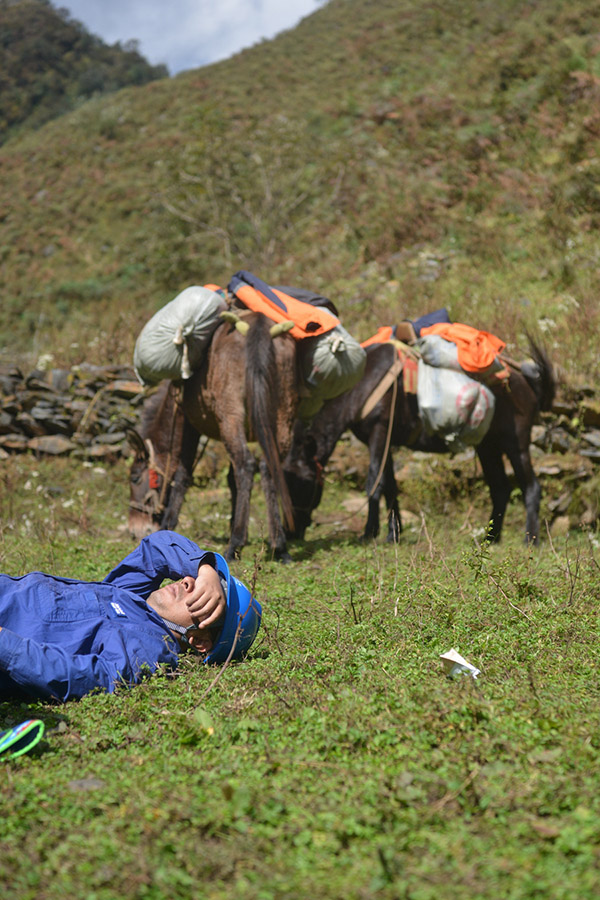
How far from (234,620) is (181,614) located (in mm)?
275

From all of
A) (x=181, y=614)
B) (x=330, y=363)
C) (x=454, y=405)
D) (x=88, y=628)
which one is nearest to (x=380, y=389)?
(x=454, y=405)

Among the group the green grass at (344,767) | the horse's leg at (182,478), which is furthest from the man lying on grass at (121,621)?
the horse's leg at (182,478)

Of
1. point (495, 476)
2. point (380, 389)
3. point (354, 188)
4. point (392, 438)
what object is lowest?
point (495, 476)

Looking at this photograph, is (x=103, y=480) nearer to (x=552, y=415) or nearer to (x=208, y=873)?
(x=552, y=415)

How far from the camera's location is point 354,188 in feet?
72.2

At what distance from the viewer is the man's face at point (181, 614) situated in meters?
3.59

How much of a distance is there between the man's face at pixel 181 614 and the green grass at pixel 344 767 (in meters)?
0.12

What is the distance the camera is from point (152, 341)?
641 centimetres

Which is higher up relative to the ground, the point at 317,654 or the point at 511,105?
the point at 511,105

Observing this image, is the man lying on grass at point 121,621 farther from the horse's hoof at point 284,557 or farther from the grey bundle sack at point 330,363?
the grey bundle sack at point 330,363

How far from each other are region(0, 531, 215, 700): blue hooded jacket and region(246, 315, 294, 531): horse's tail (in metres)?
2.22

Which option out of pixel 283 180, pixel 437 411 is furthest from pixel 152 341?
pixel 283 180

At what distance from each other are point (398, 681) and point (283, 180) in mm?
20222

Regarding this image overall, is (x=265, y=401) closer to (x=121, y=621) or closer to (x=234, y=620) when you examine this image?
(x=234, y=620)
